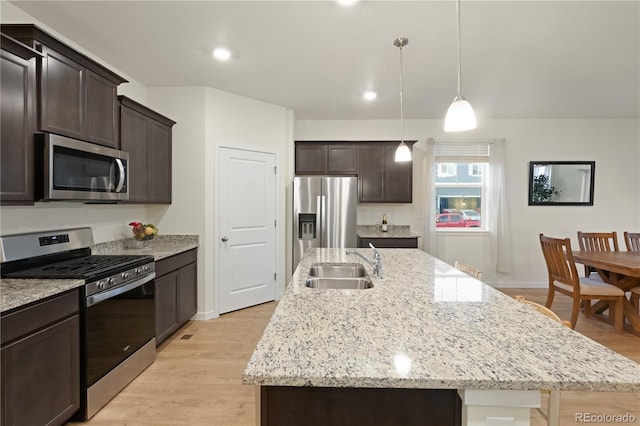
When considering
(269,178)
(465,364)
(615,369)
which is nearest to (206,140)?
(269,178)

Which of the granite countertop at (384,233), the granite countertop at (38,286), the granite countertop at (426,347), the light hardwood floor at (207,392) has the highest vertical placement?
the granite countertop at (384,233)

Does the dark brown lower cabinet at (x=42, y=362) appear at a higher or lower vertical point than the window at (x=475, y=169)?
lower

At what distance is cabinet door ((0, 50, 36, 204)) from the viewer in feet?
5.50

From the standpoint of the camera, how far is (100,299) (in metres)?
1.95

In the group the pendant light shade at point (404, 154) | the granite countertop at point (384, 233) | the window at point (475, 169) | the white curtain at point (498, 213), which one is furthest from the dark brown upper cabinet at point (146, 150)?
the white curtain at point (498, 213)

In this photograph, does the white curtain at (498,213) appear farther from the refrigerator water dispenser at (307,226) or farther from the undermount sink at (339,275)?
the undermount sink at (339,275)

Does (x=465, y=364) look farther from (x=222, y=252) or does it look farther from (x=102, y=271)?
(x=222, y=252)

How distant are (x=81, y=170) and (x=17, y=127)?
0.46m

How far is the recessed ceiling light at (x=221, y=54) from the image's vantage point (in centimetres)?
275

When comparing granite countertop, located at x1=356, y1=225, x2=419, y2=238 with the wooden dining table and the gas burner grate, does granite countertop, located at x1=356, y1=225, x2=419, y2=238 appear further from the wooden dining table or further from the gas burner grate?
the gas burner grate

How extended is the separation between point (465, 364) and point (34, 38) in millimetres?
2726

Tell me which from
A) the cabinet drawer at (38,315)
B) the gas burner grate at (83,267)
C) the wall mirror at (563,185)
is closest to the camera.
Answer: the cabinet drawer at (38,315)

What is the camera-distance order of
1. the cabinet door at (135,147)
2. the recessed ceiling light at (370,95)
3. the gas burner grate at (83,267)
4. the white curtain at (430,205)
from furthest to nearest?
the white curtain at (430,205) < the recessed ceiling light at (370,95) < the cabinet door at (135,147) < the gas burner grate at (83,267)

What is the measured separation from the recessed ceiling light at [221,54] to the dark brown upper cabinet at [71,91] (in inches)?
32.5
